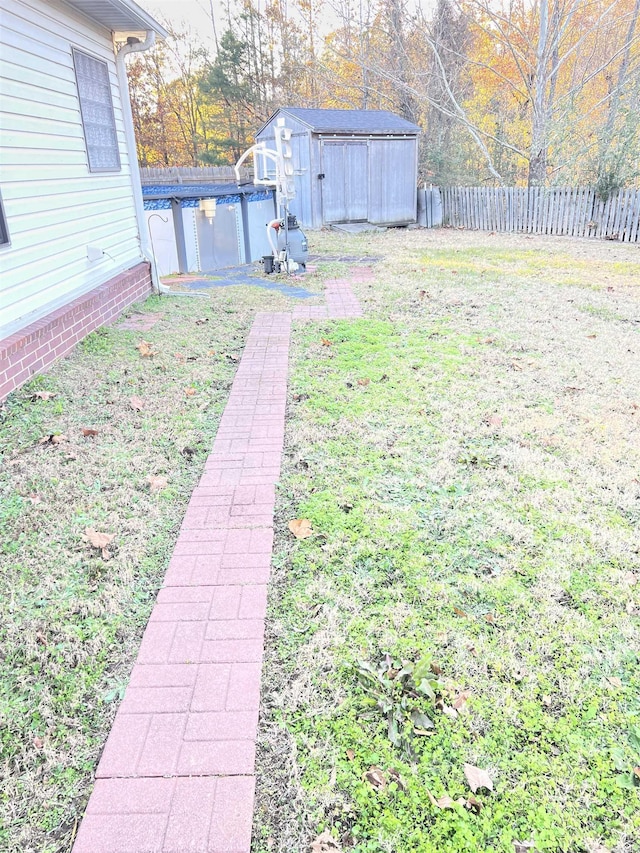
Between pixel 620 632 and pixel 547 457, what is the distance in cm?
140

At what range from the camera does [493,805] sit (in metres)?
1.56

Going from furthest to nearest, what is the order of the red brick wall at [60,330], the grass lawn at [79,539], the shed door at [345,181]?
1. the shed door at [345,181]
2. the red brick wall at [60,330]
3. the grass lawn at [79,539]

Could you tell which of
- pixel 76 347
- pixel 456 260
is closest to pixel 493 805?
pixel 76 347

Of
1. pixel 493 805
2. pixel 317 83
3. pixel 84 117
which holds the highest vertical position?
pixel 317 83

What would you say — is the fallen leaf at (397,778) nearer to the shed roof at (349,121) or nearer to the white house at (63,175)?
the white house at (63,175)

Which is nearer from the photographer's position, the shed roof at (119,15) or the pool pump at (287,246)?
the shed roof at (119,15)

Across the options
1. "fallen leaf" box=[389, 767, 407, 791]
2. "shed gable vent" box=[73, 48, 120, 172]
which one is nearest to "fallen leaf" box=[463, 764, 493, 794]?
"fallen leaf" box=[389, 767, 407, 791]

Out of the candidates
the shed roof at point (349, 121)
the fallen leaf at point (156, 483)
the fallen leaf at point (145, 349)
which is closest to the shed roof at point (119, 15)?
the fallen leaf at point (145, 349)

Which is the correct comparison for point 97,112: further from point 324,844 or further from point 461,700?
point 324,844

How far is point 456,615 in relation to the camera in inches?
87.4

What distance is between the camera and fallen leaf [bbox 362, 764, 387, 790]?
5.27 feet

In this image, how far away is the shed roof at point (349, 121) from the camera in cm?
1435

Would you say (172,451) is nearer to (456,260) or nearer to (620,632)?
(620,632)

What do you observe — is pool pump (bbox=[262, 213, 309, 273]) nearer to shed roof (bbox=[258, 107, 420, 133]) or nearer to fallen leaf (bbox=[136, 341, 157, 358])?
fallen leaf (bbox=[136, 341, 157, 358])
